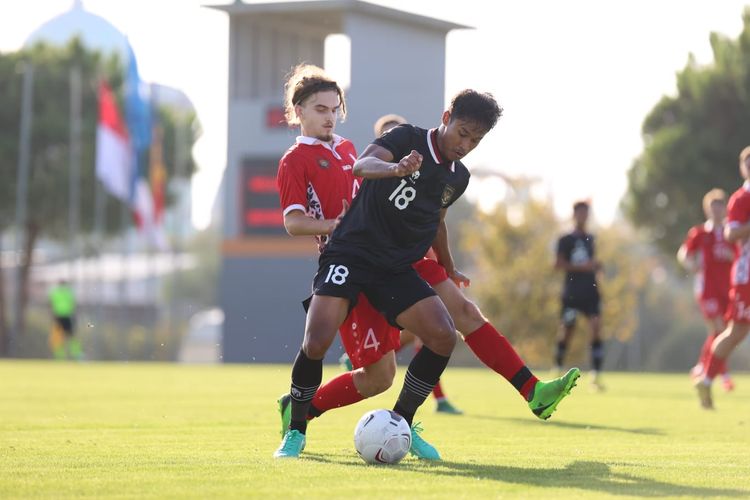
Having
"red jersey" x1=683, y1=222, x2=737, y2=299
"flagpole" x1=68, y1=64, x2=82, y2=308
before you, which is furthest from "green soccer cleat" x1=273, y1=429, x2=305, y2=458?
"flagpole" x1=68, y1=64, x2=82, y2=308

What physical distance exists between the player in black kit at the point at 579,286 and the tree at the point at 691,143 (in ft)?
79.2

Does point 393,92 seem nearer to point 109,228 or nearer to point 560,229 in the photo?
point 560,229

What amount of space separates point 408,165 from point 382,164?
23 cm

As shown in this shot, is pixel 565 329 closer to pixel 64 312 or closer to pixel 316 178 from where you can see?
pixel 316 178

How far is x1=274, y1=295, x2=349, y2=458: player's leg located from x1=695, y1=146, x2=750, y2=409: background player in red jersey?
525cm

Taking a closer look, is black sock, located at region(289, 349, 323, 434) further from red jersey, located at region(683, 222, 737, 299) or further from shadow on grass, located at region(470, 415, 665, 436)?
red jersey, located at region(683, 222, 737, 299)

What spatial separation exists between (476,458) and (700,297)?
37.3 ft

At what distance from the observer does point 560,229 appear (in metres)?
53.2

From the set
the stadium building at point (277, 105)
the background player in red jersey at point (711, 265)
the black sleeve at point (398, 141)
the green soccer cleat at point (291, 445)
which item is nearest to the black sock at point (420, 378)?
the green soccer cleat at point (291, 445)

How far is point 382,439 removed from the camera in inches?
300

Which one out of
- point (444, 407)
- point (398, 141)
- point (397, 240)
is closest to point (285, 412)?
point (397, 240)

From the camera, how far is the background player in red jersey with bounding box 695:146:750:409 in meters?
12.1

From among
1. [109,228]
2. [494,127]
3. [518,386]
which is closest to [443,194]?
[494,127]

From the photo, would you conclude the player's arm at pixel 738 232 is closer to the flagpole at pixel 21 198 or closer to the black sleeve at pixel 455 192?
the black sleeve at pixel 455 192
